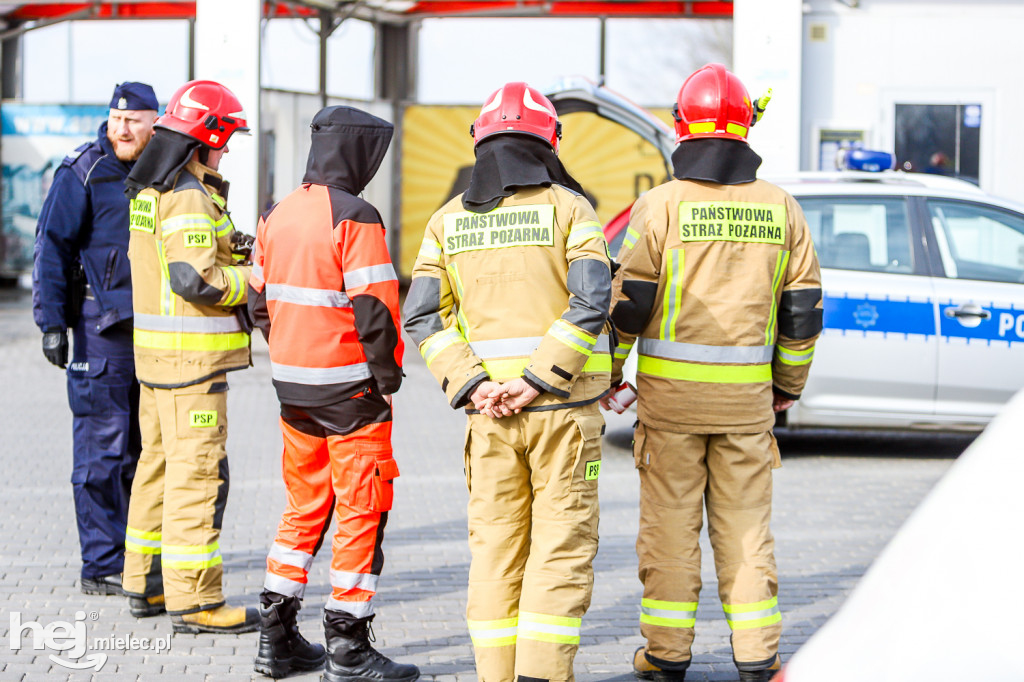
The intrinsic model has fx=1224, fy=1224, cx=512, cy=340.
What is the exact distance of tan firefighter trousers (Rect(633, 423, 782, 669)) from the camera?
4.09m

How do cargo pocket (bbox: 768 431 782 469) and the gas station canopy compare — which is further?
the gas station canopy

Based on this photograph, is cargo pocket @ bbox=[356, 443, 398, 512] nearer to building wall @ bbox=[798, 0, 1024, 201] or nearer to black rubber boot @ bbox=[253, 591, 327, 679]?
black rubber boot @ bbox=[253, 591, 327, 679]

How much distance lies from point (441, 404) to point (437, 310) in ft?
22.6

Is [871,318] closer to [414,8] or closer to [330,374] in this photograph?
[330,374]

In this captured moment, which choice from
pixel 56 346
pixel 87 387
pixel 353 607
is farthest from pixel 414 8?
pixel 353 607

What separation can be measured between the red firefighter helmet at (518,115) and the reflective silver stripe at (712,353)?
0.83 meters

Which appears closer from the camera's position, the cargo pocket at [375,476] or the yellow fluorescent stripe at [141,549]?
the cargo pocket at [375,476]

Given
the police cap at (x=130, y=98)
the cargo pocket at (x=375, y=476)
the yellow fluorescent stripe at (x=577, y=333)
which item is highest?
the police cap at (x=130, y=98)

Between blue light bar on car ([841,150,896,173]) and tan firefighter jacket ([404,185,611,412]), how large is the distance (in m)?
6.03

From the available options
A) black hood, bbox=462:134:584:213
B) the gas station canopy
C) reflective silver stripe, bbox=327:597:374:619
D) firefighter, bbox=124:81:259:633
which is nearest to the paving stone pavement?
firefighter, bbox=124:81:259:633

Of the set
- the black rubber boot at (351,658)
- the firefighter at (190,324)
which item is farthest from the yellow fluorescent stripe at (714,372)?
the firefighter at (190,324)

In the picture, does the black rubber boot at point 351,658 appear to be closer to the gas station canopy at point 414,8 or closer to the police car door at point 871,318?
the police car door at point 871,318

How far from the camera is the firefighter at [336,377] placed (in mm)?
4102

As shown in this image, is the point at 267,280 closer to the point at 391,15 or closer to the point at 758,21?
the point at 758,21
